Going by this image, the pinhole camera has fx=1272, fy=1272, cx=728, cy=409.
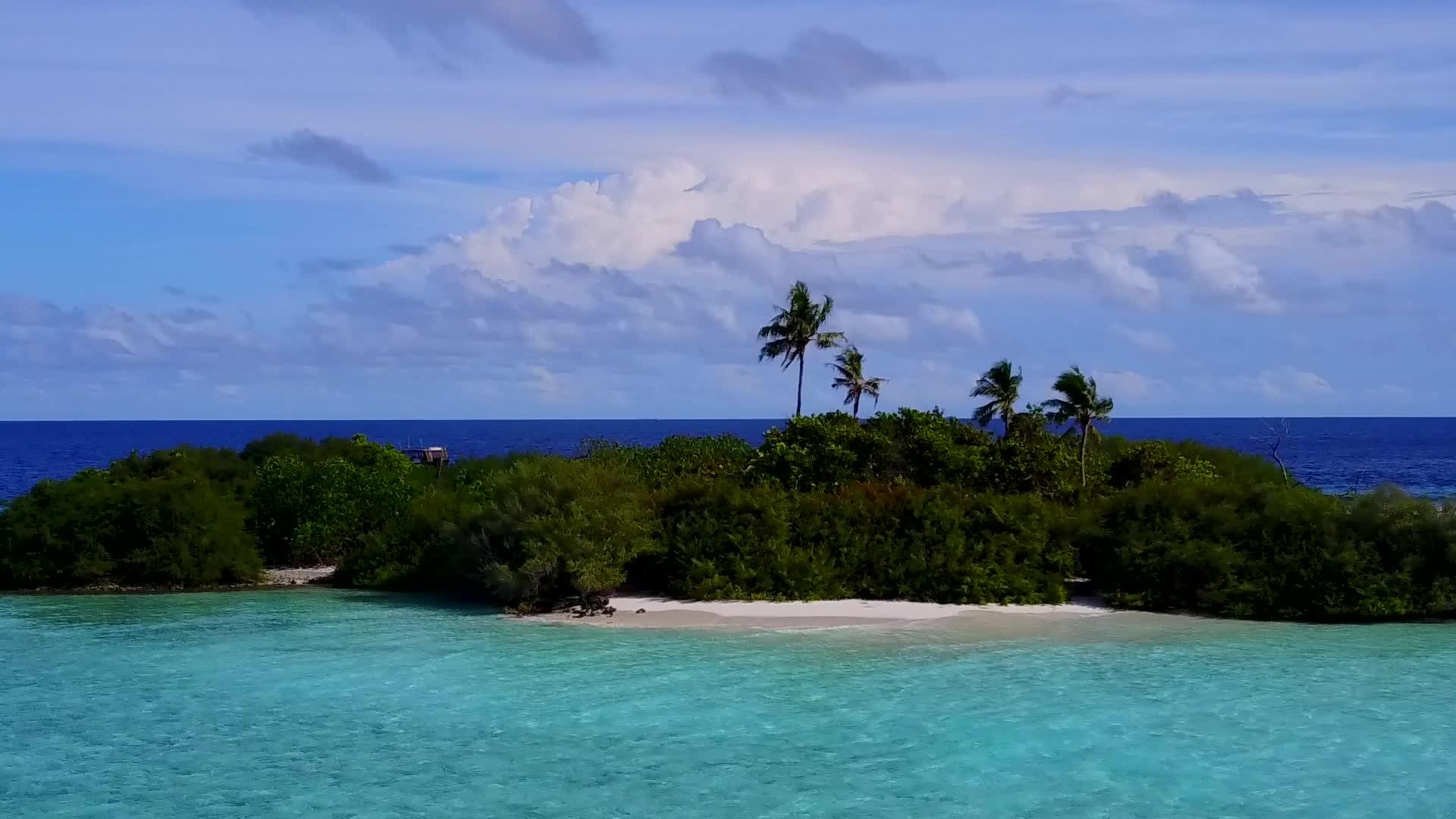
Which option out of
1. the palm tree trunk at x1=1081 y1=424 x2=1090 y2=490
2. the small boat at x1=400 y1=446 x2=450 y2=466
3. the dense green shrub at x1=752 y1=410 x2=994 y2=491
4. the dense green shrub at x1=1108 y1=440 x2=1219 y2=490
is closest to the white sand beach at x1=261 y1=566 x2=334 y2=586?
the dense green shrub at x1=752 y1=410 x2=994 y2=491

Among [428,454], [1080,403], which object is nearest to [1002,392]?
[1080,403]

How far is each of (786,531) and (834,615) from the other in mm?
2325

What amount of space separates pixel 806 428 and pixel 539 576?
9432 mm

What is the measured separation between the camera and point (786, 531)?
89.2 ft

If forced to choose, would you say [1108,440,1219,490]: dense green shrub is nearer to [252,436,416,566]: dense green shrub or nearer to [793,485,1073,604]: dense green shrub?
[793,485,1073,604]: dense green shrub

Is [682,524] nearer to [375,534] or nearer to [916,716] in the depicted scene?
[375,534]

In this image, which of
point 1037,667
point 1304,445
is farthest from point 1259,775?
point 1304,445

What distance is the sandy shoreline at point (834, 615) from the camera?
24875mm

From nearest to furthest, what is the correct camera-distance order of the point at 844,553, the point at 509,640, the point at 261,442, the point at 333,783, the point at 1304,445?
the point at 333,783 → the point at 509,640 → the point at 844,553 → the point at 261,442 → the point at 1304,445

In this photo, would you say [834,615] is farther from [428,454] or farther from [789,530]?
[428,454]

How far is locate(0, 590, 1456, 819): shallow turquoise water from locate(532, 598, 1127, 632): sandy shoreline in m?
1.20

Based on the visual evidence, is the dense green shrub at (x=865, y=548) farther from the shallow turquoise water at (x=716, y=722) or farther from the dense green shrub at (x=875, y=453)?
the dense green shrub at (x=875, y=453)

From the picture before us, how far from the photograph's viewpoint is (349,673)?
67.8ft

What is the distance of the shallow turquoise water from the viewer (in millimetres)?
14094
